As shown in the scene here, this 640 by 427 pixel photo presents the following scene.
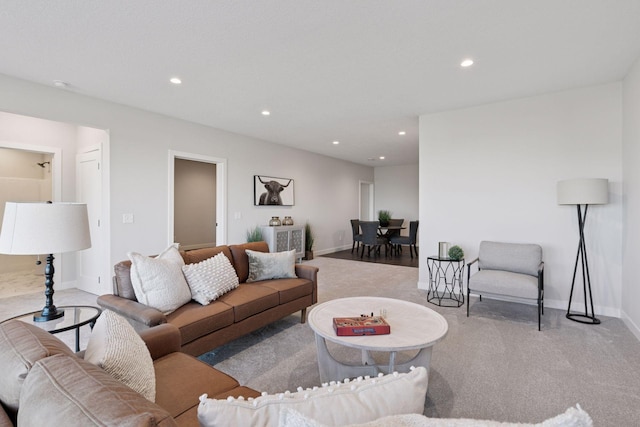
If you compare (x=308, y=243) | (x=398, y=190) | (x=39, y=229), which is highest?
(x=398, y=190)

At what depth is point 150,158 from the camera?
14.7 feet

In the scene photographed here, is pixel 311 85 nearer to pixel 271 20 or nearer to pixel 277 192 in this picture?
pixel 271 20

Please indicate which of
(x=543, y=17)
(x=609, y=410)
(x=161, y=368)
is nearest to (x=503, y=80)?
(x=543, y=17)

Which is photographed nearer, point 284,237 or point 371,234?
point 284,237

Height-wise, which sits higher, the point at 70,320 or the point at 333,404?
the point at 333,404

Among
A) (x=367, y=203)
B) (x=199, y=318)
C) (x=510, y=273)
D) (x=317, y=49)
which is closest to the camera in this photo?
(x=199, y=318)

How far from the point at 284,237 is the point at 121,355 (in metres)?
5.33

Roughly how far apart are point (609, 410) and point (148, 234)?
4.95 m

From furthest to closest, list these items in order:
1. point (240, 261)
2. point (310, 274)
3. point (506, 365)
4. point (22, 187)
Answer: point (22, 187) < point (310, 274) < point (240, 261) < point (506, 365)

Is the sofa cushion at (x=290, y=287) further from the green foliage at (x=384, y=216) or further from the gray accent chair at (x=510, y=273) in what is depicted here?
the green foliage at (x=384, y=216)

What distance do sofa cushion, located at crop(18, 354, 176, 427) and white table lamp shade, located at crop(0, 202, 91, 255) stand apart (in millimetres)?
1161

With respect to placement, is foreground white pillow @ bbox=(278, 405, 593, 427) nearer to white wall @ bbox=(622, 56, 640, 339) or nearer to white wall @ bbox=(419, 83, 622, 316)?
white wall @ bbox=(622, 56, 640, 339)

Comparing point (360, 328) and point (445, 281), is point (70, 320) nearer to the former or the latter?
point (360, 328)

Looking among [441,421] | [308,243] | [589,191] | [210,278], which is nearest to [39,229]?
[210,278]
